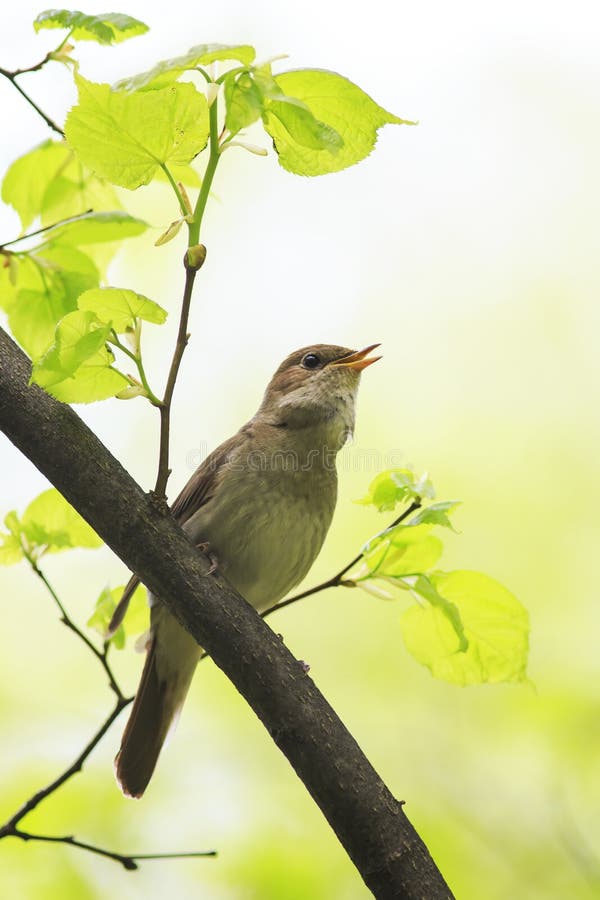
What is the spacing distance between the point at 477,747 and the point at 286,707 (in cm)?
345

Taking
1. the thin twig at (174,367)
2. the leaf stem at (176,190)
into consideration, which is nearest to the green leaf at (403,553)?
the thin twig at (174,367)

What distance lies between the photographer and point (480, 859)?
500 cm

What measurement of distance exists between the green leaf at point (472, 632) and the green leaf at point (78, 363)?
1.19 m

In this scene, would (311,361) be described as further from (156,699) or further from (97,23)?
(97,23)

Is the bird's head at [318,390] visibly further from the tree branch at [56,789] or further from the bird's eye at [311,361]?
the tree branch at [56,789]

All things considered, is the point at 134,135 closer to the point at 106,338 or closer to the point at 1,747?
the point at 106,338

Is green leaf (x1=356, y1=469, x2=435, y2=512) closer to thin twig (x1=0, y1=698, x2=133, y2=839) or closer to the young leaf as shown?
thin twig (x1=0, y1=698, x2=133, y2=839)

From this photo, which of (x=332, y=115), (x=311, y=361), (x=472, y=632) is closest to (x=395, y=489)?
(x=472, y=632)

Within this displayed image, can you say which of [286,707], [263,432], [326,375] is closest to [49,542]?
[286,707]

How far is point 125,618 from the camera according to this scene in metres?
3.40

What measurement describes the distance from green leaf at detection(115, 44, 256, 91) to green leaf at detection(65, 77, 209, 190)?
0.27 feet

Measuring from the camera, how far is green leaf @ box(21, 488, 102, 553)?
10.3 ft

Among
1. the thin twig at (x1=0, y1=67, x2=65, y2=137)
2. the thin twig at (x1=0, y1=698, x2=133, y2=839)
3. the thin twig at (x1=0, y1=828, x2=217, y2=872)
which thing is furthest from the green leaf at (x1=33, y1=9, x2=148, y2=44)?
the thin twig at (x1=0, y1=828, x2=217, y2=872)

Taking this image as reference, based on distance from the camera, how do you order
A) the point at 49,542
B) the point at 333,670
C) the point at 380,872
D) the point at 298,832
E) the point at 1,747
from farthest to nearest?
the point at 333,670 → the point at 1,747 → the point at 298,832 → the point at 49,542 → the point at 380,872
